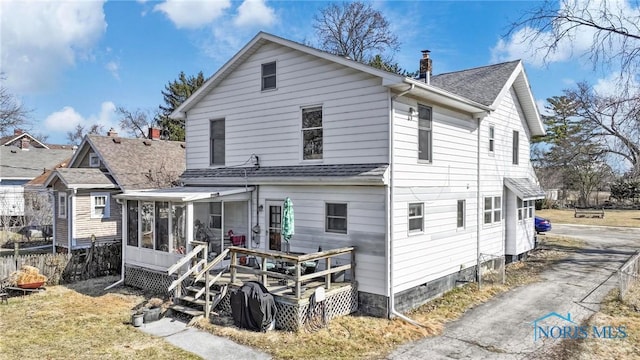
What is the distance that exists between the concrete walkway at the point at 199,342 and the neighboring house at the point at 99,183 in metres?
11.0

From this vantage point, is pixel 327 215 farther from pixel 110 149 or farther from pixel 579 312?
pixel 110 149

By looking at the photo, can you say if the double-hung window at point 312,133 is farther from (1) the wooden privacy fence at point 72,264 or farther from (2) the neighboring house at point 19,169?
(2) the neighboring house at point 19,169

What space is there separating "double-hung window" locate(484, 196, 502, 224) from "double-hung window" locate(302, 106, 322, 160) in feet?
24.1

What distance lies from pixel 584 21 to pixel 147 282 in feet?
53.8

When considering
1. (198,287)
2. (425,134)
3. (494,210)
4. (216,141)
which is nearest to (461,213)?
A: (494,210)

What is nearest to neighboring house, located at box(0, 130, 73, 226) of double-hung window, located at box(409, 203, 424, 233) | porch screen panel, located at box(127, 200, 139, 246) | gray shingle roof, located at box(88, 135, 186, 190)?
gray shingle roof, located at box(88, 135, 186, 190)

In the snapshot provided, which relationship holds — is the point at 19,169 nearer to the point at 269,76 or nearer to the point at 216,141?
the point at 216,141

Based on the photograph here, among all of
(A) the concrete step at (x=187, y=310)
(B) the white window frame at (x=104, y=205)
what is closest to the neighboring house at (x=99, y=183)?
(B) the white window frame at (x=104, y=205)

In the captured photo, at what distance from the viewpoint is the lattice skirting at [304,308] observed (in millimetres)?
9469

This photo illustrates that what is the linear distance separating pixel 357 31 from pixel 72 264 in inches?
1099

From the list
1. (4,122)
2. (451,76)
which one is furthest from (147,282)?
(4,122)

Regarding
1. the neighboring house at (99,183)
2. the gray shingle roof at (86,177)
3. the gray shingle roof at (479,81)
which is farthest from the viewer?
the neighboring house at (99,183)

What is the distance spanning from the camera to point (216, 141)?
14836 millimetres

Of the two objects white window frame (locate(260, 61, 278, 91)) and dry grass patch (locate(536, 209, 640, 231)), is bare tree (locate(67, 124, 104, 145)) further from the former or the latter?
dry grass patch (locate(536, 209, 640, 231))
